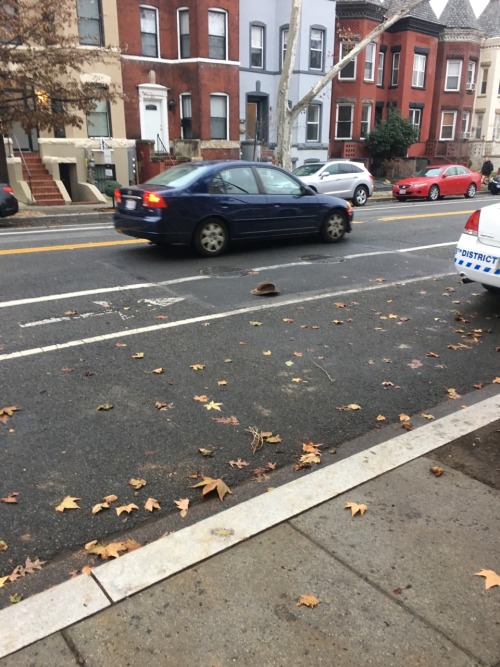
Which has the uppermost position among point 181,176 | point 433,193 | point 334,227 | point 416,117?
point 416,117

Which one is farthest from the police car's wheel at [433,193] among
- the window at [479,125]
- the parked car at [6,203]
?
the window at [479,125]

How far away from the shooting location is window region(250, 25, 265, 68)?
98.6ft

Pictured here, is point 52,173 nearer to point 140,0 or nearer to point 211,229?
point 140,0

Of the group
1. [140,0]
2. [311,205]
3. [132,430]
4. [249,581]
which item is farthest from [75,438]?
[140,0]

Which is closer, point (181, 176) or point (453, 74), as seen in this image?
point (181, 176)

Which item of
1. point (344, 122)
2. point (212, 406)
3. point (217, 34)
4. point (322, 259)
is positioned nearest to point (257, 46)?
point (217, 34)

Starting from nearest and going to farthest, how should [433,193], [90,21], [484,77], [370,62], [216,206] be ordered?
1. [216,206]
2. [90,21]
3. [433,193]
4. [370,62]
5. [484,77]

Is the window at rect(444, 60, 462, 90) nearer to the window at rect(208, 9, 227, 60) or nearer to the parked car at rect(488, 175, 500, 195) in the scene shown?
the parked car at rect(488, 175, 500, 195)

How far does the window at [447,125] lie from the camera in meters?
39.9

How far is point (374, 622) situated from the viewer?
2.53m

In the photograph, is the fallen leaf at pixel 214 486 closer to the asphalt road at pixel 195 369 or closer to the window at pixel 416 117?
the asphalt road at pixel 195 369

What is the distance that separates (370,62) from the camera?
35031 millimetres

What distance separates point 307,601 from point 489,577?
0.90 meters

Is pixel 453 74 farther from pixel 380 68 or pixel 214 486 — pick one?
pixel 214 486
